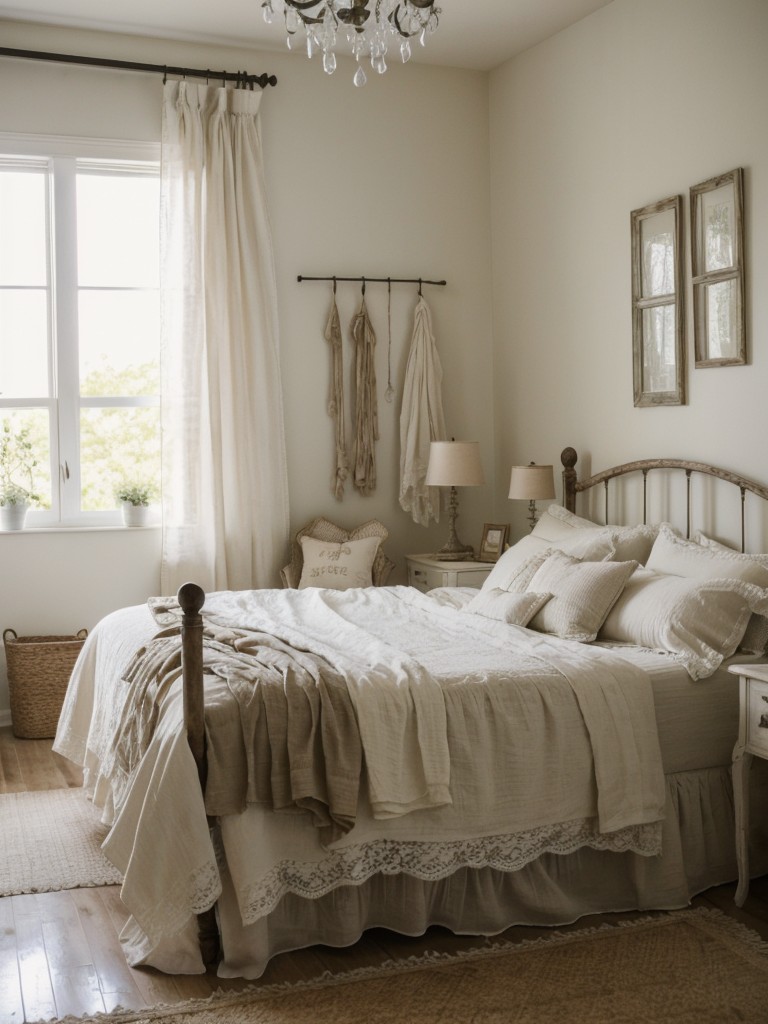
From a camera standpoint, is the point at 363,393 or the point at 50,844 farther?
the point at 363,393

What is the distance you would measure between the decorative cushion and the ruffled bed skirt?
238 centimetres

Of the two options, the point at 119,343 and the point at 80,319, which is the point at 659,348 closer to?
the point at 119,343

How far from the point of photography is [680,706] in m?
2.95

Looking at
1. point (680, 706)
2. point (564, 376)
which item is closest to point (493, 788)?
point (680, 706)

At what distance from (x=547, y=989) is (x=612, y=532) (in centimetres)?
193

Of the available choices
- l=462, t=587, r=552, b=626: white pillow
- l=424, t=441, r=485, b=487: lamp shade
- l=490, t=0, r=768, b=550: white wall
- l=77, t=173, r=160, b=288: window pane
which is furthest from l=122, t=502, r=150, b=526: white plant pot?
l=462, t=587, r=552, b=626: white pillow

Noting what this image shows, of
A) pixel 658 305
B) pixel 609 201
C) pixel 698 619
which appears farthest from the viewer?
pixel 609 201

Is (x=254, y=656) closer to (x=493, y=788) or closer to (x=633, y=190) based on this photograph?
(x=493, y=788)

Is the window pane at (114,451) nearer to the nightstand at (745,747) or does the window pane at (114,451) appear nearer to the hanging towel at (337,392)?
the hanging towel at (337,392)

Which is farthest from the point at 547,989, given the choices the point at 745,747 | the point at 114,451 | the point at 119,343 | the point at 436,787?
the point at 119,343

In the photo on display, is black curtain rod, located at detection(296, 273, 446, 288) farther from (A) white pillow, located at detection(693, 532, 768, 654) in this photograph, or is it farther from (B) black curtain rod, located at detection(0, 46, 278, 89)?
(A) white pillow, located at detection(693, 532, 768, 654)

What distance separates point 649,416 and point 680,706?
1651 millimetres

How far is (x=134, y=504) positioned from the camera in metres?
5.09

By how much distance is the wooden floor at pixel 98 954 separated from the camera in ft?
8.06
